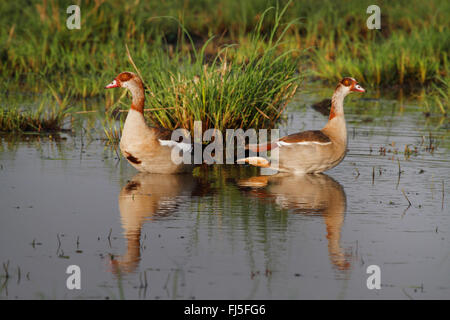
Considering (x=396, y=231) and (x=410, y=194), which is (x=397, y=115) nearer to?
(x=410, y=194)

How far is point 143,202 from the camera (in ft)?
28.1

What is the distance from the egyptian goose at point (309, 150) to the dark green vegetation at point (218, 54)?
87cm

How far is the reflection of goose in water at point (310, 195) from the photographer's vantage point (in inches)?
305

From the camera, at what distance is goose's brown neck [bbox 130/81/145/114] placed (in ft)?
33.4

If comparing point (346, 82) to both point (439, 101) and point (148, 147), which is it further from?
point (439, 101)

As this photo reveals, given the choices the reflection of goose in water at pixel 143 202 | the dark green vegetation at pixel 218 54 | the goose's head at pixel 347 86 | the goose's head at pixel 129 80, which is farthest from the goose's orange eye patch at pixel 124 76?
the goose's head at pixel 347 86

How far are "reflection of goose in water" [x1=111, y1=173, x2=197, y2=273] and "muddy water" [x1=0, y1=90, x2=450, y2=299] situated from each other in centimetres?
2

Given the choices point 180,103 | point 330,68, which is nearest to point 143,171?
point 180,103

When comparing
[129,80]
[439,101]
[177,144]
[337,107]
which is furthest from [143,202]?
[439,101]

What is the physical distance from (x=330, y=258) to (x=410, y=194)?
2.65 metres

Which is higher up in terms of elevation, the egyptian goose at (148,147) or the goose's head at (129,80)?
the goose's head at (129,80)

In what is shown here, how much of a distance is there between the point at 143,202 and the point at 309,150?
2.35 m

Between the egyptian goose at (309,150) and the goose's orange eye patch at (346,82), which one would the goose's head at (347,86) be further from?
the egyptian goose at (309,150)
